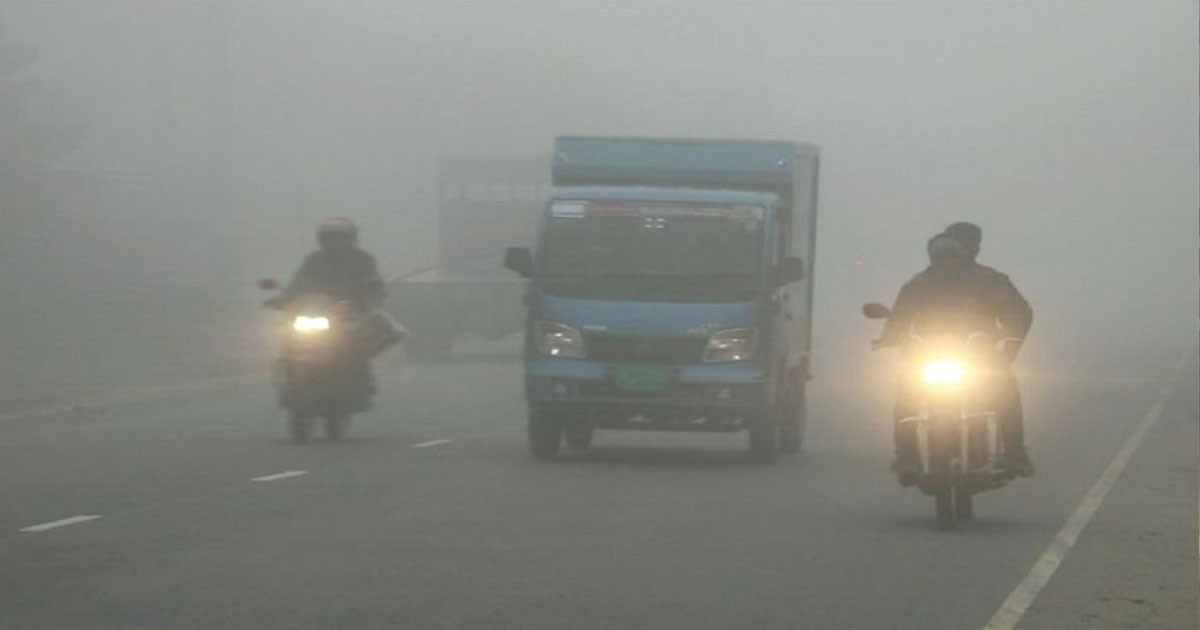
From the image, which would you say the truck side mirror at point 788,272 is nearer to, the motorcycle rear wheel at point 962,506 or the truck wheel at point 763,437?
the truck wheel at point 763,437

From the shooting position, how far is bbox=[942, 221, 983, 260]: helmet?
1655 centimetres

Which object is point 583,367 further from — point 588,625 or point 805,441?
point 588,625

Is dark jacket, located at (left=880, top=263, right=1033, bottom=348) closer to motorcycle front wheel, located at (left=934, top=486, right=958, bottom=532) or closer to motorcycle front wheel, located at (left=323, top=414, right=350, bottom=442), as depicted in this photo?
motorcycle front wheel, located at (left=934, top=486, right=958, bottom=532)

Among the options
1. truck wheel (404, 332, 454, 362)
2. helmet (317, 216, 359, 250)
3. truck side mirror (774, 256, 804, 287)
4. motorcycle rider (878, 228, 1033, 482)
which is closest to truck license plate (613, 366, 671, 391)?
truck side mirror (774, 256, 804, 287)

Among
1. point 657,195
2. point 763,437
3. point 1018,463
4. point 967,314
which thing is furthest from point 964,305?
point 657,195

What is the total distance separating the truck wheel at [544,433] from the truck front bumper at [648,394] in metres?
0.17

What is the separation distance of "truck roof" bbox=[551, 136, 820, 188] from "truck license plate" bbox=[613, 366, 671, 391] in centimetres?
330

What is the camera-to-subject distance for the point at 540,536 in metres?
14.7

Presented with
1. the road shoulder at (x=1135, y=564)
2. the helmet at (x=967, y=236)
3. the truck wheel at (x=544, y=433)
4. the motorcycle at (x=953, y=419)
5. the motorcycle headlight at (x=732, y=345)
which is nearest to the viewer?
the road shoulder at (x=1135, y=564)

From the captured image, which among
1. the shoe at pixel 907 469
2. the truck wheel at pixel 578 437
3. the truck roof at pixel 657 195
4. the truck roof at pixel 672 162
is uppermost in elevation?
the truck roof at pixel 672 162

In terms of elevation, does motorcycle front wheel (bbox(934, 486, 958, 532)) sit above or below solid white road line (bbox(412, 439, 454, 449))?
below

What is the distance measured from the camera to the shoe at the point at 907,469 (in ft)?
52.0

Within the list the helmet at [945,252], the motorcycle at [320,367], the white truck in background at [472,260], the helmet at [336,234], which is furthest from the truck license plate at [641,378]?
the white truck in background at [472,260]

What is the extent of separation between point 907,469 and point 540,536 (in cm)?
234
